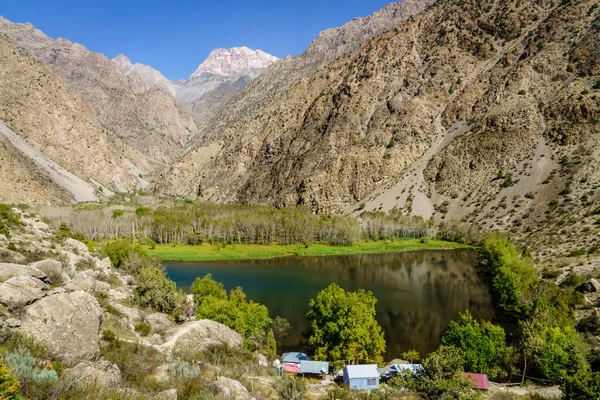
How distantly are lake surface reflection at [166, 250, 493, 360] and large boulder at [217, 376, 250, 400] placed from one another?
24.0 meters

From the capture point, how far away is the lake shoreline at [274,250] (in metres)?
95.7

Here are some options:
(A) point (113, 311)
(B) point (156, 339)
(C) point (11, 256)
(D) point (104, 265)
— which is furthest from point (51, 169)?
(B) point (156, 339)

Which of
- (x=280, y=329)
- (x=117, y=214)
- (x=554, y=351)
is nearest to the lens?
(x=554, y=351)

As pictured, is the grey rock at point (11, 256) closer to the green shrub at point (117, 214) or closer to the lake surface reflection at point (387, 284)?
the lake surface reflection at point (387, 284)

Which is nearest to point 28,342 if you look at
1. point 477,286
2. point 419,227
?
point 477,286

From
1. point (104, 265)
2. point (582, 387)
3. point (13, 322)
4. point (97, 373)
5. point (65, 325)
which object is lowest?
point (582, 387)

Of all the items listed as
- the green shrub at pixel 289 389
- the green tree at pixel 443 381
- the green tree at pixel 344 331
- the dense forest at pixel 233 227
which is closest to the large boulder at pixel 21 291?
the green shrub at pixel 289 389

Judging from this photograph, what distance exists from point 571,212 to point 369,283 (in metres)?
60.8

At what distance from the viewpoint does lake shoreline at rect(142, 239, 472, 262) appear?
314 feet

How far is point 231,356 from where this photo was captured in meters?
23.3

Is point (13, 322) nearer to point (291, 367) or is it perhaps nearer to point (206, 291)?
point (291, 367)

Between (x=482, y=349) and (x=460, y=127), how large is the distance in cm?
13887

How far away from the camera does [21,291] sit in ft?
53.2

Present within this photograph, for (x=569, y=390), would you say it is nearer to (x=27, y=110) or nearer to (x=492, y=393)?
(x=492, y=393)
